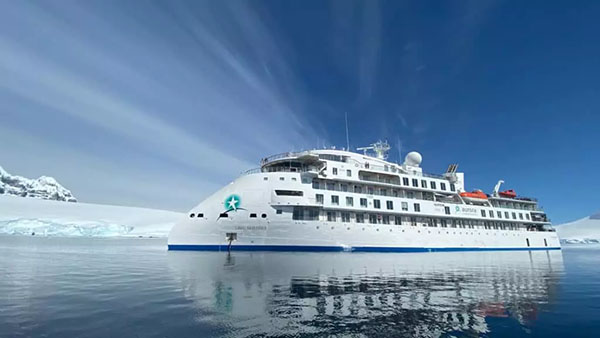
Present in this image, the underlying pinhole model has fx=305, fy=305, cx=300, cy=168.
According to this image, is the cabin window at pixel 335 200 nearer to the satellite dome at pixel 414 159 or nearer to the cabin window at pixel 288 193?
the cabin window at pixel 288 193

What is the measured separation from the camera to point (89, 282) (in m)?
12.1

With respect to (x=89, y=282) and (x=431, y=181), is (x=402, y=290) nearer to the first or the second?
(x=89, y=282)

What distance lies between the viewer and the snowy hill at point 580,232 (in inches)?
4906

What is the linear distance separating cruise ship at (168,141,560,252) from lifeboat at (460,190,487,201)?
0.15m

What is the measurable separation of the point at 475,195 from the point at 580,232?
138 metres

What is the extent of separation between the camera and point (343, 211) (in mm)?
34688

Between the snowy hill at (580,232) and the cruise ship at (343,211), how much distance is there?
375 feet

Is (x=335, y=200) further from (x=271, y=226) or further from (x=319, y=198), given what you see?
(x=271, y=226)

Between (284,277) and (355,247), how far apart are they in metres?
21.1

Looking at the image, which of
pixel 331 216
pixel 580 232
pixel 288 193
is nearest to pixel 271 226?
pixel 288 193

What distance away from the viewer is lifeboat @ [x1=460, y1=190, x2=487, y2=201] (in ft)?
151

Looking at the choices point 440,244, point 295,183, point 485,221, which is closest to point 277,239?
point 295,183

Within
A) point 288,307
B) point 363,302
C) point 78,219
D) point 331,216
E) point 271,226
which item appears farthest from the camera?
point 78,219

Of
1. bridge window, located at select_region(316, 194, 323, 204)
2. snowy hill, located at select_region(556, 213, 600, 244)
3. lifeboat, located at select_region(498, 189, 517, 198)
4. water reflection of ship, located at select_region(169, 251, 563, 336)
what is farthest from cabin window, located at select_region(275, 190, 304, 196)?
snowy hill, located at select_region(556, 213, 600, 244)
